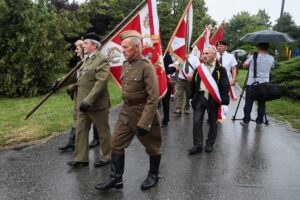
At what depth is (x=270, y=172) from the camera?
5.51 metres

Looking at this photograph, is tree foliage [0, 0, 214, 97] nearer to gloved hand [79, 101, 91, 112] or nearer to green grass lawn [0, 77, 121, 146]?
green grass lawn [0, 77, 121, 146]

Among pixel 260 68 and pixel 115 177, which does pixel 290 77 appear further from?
pixel 115 177

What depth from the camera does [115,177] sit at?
15.3 ft

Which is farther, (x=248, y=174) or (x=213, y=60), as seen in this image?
(x=213, y=60)

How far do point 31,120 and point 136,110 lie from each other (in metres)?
4.85

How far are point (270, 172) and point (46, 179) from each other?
313cm

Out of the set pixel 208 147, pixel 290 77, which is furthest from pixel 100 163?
pixel 290 77

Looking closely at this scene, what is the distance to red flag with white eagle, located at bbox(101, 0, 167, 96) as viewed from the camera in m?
5.57

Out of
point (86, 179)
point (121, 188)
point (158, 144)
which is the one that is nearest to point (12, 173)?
point (86, 179)

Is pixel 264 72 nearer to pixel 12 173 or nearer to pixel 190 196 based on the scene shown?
pixel 190 196

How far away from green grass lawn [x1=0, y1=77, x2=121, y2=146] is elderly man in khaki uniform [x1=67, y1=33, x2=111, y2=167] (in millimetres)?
2011

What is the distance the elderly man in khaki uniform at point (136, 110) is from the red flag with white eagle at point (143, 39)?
0.98 meters

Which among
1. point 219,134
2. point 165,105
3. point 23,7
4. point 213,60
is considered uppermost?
point 23,7

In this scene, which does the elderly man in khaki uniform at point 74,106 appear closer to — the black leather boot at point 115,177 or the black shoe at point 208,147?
the black leather boot at point 115,177
